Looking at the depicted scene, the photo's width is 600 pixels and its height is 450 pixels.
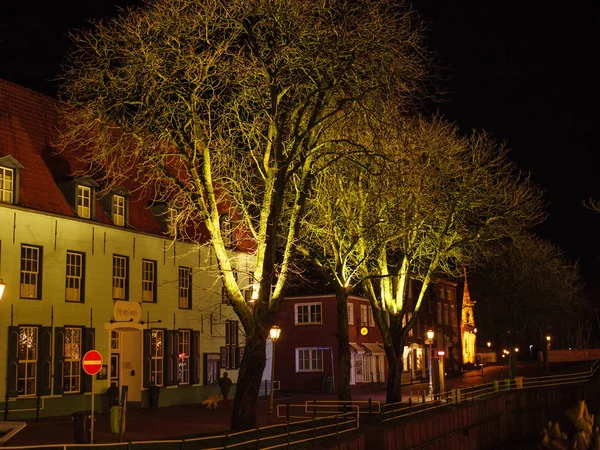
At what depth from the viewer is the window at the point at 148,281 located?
1401 inches

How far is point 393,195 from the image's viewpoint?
3038cm

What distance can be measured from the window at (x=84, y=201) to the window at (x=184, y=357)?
26.2 feet

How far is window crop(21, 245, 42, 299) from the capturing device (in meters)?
29.4

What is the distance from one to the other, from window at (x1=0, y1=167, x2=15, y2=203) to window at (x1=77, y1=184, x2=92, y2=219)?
3.30m

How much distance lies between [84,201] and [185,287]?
7.72m

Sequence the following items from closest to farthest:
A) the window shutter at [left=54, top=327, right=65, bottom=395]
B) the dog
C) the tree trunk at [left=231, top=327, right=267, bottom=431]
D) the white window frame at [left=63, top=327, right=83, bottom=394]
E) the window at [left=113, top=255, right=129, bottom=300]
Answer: the tree trunk at [left=231, top=327, right=267, bottom=431] → the window shutter at [left=54, top=327, right=65, bottom=395] → the white window frame at [left=63, top=327, right=83, bottom=394] → the window at [left=113, top=255, right=129, bottom=300] → the dog

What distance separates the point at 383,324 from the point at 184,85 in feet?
49.4

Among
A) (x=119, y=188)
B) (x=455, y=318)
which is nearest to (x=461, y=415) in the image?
(x=119, y=188)

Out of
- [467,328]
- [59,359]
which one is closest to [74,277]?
[59,359]

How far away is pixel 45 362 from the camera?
29703 millimetres

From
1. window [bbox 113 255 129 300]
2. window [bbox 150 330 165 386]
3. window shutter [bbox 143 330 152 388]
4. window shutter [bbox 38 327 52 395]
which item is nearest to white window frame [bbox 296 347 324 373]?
window [bbox 150 330 165 386]

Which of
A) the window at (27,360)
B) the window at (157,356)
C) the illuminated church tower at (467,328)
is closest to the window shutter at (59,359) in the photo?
the window at (27,360)

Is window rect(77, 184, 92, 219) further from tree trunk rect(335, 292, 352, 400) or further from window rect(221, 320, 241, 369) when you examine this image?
window rect(221, 320, 241, 369)

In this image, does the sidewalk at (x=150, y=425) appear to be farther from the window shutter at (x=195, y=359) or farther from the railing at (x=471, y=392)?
the railing at (x=471, y=392)
